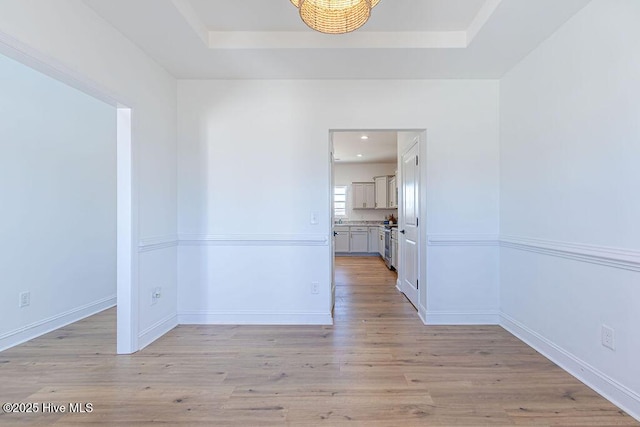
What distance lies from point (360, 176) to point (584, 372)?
277 inches

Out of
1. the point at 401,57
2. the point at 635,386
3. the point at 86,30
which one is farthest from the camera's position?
the point at 401,57

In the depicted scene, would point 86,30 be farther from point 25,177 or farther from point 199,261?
point 199,261

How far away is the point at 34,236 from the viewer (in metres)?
2.71

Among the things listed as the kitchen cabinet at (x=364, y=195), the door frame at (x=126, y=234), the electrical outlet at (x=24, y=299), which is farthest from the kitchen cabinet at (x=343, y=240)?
the electrical outlet at (x=24, y=299)

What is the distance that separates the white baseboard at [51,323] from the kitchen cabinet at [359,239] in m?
5.58

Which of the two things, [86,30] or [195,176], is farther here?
[195,176]

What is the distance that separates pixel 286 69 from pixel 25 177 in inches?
99.7

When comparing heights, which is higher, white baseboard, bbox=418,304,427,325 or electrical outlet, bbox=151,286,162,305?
electrical outlet, bbox=151,286,162,305

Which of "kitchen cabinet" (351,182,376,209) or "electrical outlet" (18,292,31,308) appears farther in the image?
"kitchen cabinet" (351,182,376,209)

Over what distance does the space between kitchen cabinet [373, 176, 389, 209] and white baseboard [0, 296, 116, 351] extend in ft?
21.2

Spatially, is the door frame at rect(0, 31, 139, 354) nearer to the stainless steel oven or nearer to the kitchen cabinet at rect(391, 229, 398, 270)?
the kitchen cabinet at rect(391, 229, 398, 270)

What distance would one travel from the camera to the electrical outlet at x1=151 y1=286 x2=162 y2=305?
2.67 m

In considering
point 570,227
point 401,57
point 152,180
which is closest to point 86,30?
point 152,180

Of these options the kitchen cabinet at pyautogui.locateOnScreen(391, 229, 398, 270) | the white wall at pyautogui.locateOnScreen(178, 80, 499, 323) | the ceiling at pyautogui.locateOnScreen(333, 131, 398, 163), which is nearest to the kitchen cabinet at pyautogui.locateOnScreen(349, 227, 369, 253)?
the ceiling at pyautogui.locateOnScreen(333, 131, 398, 163)
